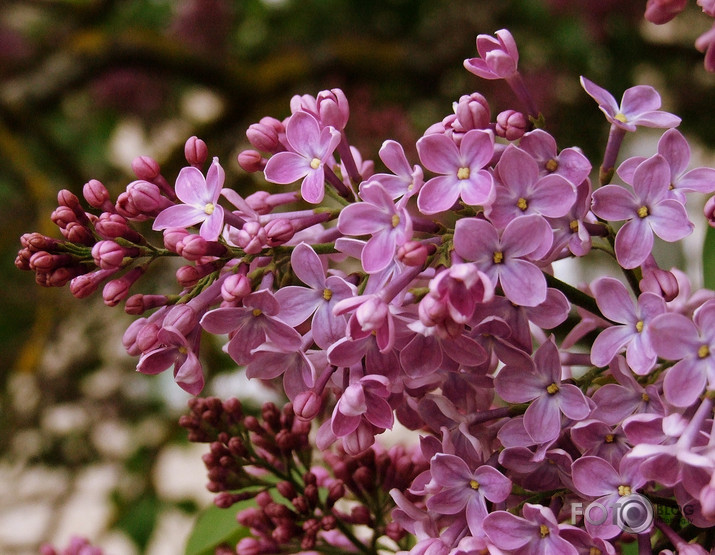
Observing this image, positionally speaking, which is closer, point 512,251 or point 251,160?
point 512,251

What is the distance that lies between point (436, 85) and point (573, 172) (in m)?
1.44

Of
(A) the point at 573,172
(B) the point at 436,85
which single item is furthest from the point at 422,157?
(B) the point at 436,85

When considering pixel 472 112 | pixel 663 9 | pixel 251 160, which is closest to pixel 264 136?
pixel 251 160

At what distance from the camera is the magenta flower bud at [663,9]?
0.41 m

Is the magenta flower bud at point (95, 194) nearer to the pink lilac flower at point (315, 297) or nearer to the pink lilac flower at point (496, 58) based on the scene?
the pink lilac flower at point (315, 297)

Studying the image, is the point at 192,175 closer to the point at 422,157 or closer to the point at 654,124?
the point at 422,157

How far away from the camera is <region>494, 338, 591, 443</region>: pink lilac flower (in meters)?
0.43

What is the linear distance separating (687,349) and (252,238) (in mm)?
226

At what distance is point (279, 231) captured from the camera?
0.44 metres

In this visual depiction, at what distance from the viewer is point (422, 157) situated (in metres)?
0.43

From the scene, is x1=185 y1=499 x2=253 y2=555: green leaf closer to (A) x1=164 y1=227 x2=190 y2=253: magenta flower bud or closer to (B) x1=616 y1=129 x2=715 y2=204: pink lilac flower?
(A) x1=164 y1=227 x2=190 y2=253: magenta flower bud

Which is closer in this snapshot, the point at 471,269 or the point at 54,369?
the point at 471,269

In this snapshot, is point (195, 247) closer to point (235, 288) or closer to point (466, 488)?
point (235, 288)

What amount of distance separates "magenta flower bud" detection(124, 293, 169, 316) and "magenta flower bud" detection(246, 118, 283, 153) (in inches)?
4.4
